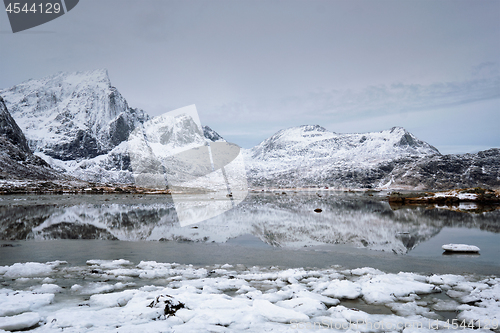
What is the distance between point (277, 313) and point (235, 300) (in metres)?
1.25

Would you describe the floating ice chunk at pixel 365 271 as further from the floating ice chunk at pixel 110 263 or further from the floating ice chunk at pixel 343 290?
the floating ice chunk at pixel 110 263

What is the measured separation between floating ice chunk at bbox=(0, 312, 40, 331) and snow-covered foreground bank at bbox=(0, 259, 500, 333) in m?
0.02

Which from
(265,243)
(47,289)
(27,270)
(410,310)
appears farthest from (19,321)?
(265,243)

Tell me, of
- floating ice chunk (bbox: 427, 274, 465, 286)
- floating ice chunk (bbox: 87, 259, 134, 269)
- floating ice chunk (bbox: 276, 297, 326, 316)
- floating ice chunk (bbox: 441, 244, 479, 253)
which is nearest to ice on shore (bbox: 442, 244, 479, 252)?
floating ice chunk (bbox: 441, 244, 479, 253)

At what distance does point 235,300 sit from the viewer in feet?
23.3

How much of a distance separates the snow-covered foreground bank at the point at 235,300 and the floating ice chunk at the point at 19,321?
0.06ft

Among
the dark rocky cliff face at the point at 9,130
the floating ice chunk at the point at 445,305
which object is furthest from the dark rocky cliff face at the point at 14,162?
the floating ice chunk at the point at 445,305

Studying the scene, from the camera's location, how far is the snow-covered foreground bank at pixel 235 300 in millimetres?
5770

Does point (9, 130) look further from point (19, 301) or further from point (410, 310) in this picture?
point (410, 310)

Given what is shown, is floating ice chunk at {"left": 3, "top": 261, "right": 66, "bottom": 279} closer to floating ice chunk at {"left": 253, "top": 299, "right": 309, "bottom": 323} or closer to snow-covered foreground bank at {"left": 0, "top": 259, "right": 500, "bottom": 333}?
snow-covered foreground bank at {"left": 0, "top": 259, "right": 500, "bottom": 333}

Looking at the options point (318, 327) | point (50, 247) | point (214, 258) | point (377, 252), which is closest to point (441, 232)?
point (377, 252)

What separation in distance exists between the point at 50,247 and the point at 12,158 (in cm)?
13027

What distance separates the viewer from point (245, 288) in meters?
8.17

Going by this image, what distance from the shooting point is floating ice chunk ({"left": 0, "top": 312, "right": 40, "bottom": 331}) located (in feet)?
16.9
